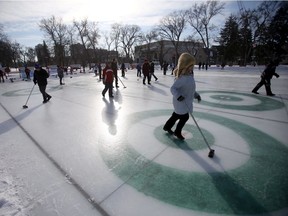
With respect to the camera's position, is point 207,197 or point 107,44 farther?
point 107,44

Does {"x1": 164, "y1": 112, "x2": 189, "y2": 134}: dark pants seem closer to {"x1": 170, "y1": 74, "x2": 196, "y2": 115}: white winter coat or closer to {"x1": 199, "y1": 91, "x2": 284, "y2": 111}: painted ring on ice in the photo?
{"x1": 170, "y1": 74, "x2": 196, "y2": 115}: white winter coat

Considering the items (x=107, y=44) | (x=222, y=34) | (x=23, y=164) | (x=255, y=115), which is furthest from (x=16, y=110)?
(x=107, y=44)

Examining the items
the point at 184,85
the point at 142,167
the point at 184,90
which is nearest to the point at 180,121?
the point at 184,90

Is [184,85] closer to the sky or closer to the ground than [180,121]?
closer to the sky

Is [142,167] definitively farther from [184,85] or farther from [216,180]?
[184,85]

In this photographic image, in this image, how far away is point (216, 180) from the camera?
2.44 metres

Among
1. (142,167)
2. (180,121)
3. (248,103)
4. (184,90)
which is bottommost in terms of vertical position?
(142,167)

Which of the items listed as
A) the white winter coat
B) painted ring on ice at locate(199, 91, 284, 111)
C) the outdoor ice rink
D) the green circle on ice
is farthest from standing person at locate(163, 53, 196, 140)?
painted ring on ice at locate(199, 91, 284, 111)

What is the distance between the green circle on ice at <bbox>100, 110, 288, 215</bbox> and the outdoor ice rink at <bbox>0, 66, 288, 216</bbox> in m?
0.01

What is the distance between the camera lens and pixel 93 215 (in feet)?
6.31

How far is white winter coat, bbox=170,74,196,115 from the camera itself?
10.2 feet

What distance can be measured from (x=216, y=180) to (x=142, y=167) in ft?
3.53

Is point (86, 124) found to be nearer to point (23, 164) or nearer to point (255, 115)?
point (23, 164)

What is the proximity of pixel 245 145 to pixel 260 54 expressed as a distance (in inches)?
2036
